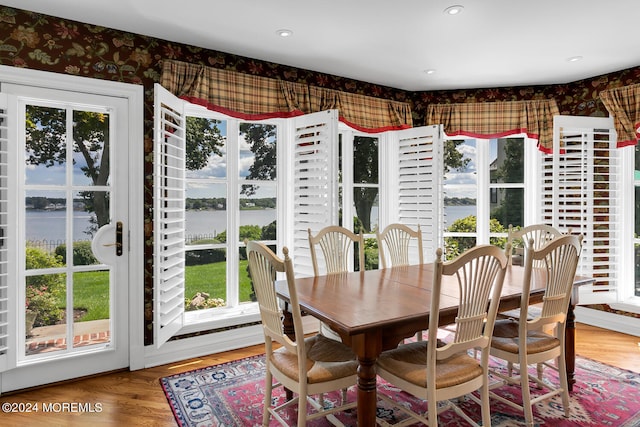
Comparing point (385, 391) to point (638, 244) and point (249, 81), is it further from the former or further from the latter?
point (638, 244)

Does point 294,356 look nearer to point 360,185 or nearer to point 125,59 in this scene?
point 125,59

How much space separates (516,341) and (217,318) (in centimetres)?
230

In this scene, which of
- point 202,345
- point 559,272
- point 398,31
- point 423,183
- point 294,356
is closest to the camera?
point 294,356

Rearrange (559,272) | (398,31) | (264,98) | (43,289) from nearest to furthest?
(559,272), (43,289), (398,31), (264,98)

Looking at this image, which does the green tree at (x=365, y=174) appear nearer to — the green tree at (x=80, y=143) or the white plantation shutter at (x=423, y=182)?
the white plantation shutter at (x=423, y=182)

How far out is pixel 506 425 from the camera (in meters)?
2.25

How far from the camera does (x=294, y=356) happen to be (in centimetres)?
209

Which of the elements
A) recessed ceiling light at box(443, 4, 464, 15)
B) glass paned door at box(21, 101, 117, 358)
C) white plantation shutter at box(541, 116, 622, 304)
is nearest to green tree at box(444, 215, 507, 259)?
white plantation shutter at box(541, 116, 622, 304)

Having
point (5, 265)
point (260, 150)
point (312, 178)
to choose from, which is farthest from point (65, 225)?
point (312, 178)

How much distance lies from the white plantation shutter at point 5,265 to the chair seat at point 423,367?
2.38 m

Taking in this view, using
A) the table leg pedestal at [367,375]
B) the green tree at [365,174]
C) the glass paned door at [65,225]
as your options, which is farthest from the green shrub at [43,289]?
the green tree at [365,174]

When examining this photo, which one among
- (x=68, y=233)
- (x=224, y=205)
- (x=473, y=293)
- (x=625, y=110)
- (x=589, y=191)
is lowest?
(x=473, y=293)

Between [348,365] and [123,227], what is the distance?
2.00m

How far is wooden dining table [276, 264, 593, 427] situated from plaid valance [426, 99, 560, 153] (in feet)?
6.21
